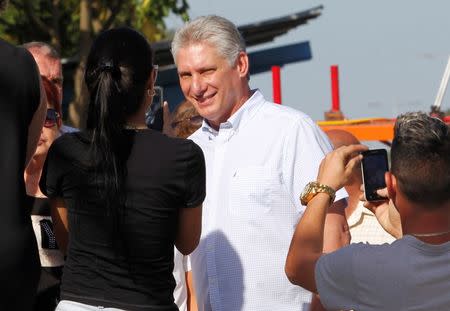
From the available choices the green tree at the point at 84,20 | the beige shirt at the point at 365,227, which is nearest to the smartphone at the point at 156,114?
the beige shirt at the point at 365,227

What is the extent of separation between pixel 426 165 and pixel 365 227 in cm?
244

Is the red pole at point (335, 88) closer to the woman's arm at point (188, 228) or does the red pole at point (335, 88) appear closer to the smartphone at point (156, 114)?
the smartphone at point (156, 114)

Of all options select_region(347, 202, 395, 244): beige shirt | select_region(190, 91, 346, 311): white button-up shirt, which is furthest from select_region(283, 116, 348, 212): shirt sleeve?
select_region(347, 202, 395, 244): beige shirt

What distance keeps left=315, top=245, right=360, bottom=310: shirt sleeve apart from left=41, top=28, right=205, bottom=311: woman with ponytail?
580mm

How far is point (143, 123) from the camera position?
4.06m

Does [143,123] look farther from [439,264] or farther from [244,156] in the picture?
[439,264]

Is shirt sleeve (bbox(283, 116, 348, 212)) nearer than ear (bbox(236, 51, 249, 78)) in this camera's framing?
Yes

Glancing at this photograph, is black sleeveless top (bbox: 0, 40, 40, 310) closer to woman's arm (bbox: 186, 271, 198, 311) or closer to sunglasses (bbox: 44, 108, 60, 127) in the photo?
sunglasses (bbox: 44, 108, 60, 127)

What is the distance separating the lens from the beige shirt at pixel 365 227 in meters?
5.84

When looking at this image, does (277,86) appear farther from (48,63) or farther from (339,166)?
(339,166)

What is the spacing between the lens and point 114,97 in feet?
13.1

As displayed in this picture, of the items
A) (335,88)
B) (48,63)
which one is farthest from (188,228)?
(335,88)

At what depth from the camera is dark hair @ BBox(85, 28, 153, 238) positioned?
3893 millimetres

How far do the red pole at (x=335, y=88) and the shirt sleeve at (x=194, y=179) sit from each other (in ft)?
14.7
